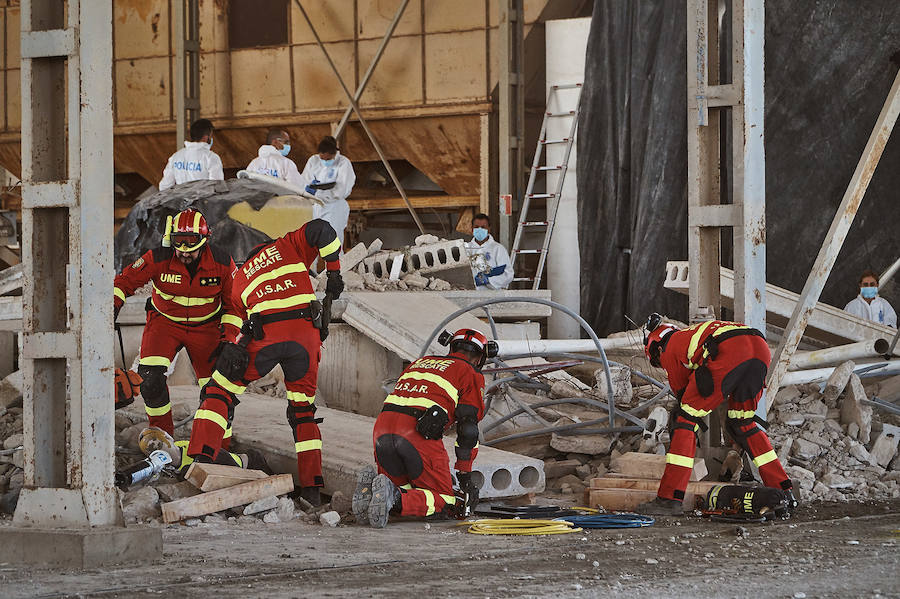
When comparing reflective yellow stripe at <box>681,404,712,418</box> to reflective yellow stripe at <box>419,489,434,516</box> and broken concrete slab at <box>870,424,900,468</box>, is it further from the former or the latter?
broken concrete slab at <box>870,424,900,468</box>

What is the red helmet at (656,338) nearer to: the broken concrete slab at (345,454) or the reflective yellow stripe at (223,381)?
the broken concrete slab at (345,454)

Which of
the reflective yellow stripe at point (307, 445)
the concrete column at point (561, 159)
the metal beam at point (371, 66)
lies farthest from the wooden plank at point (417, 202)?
the reflective yellow stripe at point (307, 445)

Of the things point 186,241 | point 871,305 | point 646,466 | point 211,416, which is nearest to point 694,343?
point 646,466

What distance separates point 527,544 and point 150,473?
267 cm

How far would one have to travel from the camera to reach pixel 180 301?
8.33m

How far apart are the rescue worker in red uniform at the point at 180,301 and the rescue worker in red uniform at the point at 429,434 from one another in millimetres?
1778

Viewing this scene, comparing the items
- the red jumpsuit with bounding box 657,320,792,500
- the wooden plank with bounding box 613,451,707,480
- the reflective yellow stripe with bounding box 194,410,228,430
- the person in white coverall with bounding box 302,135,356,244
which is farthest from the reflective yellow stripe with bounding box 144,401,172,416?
the person in white coverall with bounding box 302,135,356,244

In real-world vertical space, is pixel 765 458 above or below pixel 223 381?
below

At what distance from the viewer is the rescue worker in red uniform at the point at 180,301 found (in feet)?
26.7

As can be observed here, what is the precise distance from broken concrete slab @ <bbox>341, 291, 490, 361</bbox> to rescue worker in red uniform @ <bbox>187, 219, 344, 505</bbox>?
7.36 ft

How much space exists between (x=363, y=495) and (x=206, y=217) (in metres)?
5.62

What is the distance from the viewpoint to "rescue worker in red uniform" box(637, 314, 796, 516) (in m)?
7.37

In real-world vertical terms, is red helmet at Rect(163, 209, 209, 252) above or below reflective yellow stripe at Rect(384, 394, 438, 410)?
above

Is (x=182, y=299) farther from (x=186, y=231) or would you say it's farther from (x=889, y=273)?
(x=889, y=273)
